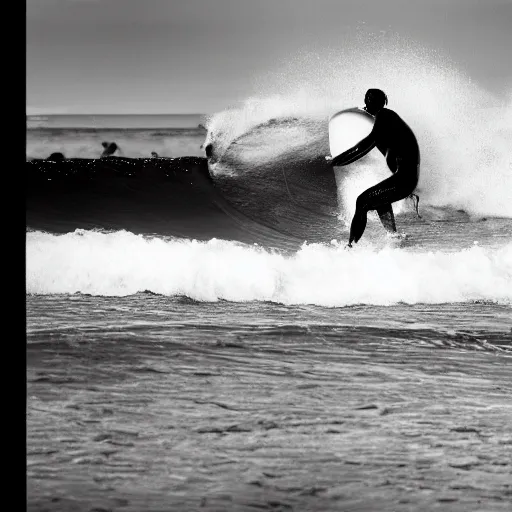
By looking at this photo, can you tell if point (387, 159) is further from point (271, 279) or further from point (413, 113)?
point (271, 279)

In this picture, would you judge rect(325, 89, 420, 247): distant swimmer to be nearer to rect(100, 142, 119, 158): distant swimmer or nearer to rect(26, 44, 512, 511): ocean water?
rect(26, 44, 512, 511): ocean water

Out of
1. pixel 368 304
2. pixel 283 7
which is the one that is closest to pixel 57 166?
pixel 283 7

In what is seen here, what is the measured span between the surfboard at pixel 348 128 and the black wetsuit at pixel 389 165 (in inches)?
0.9

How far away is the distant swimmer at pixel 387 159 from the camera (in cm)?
288

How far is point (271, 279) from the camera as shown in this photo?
9.66ft

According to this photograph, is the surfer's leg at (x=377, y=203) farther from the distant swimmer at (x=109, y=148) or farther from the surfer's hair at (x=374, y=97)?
the distant swimmer at (x=109, y=148)

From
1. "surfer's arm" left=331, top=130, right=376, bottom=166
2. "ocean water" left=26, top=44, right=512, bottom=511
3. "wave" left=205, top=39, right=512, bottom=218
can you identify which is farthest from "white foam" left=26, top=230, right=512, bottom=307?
"surfer's arm" left=331, top=130, right=376, bottom=166

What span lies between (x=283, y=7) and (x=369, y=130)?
1.77 ft

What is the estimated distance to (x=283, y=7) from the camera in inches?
114

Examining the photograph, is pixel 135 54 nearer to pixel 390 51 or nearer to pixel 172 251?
pixel 172 251

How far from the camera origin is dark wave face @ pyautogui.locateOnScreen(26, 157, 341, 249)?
299cm

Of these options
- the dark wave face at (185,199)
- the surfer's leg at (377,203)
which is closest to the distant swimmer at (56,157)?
the dark wave face at (185,199)

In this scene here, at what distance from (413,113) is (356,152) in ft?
0.81

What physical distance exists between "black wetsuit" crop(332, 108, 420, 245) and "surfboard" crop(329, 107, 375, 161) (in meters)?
0.02
